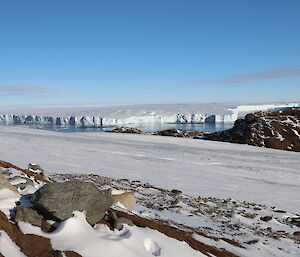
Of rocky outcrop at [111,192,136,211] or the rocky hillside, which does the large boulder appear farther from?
the rocky hillside

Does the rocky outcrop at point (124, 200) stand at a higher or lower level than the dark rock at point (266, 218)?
higher

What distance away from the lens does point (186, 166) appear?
54.9ft

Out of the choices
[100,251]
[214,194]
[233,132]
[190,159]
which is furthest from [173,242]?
[233,132]

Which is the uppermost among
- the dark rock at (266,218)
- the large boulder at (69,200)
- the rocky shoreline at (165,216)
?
the large boulder at (69,200)

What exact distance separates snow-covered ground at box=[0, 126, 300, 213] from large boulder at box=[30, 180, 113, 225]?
6.67 meters

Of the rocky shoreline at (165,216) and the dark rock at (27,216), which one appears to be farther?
the rocky shoreline at (165,216)

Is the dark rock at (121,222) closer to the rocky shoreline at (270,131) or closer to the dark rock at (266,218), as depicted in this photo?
the dark rock at (266,218)

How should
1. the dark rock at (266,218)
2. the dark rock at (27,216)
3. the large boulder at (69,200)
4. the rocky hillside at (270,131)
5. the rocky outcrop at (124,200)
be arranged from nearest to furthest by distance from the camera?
1. the dark rock at (27,216)
2. the large boulder at (69,200)
3. the rocky outcrop at (124,200)
4. the dark rock at (266,218)
5. the rocky hillside at (270,131)

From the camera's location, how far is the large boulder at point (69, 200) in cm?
460

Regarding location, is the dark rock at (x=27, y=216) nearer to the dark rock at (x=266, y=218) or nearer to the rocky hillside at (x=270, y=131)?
the dark rock at (x=266, y=218)

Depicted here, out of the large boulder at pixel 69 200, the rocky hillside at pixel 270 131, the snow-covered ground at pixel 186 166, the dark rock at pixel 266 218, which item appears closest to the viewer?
the large boulder at pixel 69 200

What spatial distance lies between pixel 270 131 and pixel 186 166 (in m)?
15.8

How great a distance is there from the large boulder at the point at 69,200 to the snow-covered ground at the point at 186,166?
6668 mm

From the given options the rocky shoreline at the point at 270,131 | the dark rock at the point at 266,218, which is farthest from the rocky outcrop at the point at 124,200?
the rocky shoreline at the point at 270,131
